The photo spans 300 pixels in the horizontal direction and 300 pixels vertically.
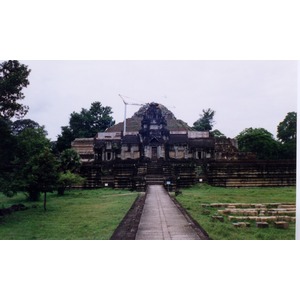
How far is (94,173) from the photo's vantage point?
21.0 m

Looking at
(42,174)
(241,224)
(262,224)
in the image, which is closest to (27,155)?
(42,174)

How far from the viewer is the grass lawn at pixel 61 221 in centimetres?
859

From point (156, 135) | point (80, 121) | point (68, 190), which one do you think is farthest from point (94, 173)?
point (156, 135)

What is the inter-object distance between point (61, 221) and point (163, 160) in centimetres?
1632

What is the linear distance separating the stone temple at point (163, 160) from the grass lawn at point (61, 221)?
584 centimetres

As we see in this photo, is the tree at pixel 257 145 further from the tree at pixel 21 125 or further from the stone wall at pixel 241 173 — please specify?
the tree at pixel 21 125

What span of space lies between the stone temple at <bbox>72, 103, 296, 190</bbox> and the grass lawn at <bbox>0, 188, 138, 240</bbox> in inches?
230

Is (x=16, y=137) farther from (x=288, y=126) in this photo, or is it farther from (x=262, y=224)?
(x=288, y=126)

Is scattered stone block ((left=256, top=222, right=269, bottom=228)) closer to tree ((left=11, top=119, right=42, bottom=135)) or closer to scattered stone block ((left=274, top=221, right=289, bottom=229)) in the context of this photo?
scattered stone block ((left=274, top=221, right=289, bottom=229))

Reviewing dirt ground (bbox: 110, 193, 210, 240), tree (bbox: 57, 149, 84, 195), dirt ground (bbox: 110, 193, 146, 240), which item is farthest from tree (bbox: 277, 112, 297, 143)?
tree (bbox: 57, 149, 84, 195)

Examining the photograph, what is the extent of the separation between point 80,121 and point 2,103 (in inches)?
263

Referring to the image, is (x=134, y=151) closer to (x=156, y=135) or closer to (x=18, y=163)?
(x=156, y=135)

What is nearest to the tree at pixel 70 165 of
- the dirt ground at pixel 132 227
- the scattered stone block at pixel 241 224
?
the dirt ground at pixel 132 227

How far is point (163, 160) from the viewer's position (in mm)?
25625
